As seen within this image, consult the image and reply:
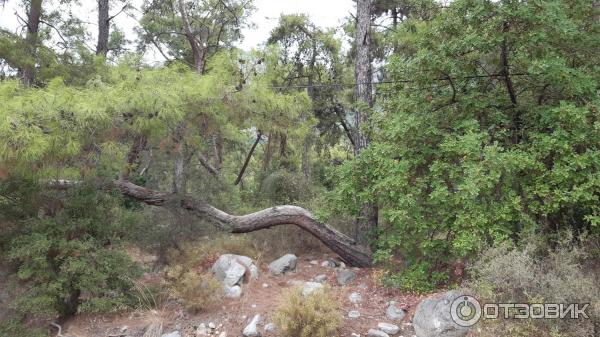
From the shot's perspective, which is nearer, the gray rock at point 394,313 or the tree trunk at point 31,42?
the gray rock at point 394,313

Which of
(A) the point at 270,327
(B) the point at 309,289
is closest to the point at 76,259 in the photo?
(A) the point at 270,327

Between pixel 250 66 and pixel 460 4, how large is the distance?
3012 mm

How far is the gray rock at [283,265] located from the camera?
6.45m

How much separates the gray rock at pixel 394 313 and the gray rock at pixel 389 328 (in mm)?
174

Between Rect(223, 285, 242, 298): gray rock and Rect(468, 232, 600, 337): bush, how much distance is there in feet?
9.70

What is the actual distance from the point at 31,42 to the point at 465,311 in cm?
804

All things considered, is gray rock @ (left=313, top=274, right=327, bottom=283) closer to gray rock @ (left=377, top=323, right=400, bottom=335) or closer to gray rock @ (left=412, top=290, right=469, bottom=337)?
gray rock @ (left=377, top=323, right=400, bottom=335)

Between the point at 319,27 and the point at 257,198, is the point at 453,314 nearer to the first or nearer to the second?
the point at 257,198

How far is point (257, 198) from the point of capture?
379 inches

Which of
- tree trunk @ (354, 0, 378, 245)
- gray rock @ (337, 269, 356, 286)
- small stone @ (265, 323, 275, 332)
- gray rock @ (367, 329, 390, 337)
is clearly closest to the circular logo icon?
gray rock @ (367, 329, 390, 337)

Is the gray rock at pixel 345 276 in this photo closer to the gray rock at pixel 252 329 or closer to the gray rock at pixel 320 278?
the gray rock at pixel 320 278

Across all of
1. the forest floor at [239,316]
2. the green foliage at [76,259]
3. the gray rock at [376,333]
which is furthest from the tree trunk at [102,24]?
the gray rock at [376,333]

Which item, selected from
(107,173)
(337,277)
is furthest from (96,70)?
(337,277)

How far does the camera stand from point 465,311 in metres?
3.88
